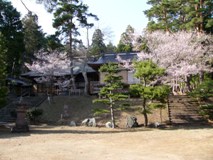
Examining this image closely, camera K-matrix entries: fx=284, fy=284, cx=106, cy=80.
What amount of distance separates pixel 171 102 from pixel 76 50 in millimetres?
13058

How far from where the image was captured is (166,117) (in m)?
20.9

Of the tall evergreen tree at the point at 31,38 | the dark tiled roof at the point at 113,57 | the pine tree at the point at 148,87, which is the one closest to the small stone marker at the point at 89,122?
the pine tree at the point at 148,87

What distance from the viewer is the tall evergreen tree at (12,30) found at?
118 feet

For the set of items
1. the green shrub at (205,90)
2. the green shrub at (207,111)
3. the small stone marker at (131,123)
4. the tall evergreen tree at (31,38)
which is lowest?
the small stone marker at (131,123)

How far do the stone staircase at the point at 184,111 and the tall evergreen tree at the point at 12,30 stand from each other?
70.5 feet

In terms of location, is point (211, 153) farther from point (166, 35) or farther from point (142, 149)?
point (166, 35)

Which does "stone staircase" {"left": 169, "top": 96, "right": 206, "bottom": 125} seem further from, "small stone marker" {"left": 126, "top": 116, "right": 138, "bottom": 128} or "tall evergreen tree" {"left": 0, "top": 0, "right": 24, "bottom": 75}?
"tall evergreen tree" {"left": 0, "top": 0, "right": 24, "bottom": 75}

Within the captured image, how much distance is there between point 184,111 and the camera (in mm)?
22062

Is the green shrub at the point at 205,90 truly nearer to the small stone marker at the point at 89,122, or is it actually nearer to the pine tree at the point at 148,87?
the pine tree at the point at 148,87

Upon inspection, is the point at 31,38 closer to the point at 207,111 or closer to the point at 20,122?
the point at 20,122

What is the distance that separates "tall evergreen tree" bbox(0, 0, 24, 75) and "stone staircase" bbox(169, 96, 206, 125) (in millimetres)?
21499

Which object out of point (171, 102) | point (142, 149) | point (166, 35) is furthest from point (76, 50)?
point (142, 149)

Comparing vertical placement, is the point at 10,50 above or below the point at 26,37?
below

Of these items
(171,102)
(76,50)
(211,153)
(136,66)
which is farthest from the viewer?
(76,50)
